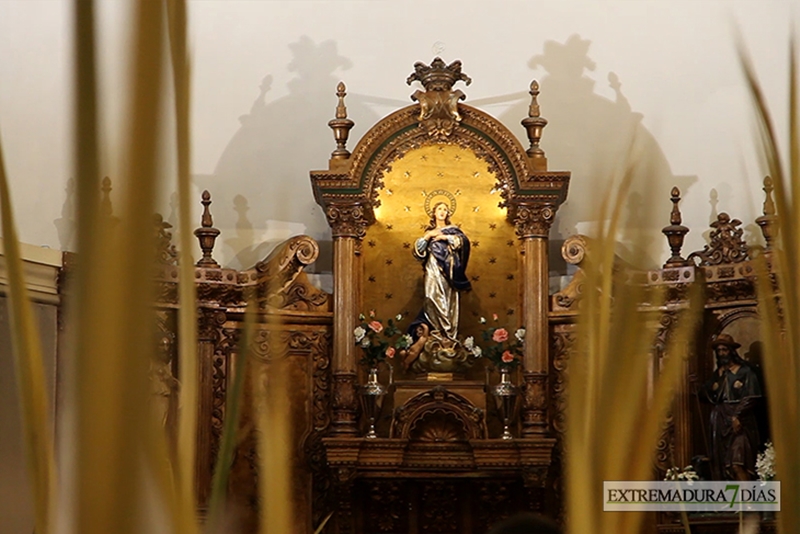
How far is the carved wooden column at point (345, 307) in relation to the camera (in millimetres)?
8852

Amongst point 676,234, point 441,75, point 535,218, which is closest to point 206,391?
point 535,218

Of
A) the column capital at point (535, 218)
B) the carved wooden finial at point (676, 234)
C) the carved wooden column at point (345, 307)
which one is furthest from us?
the column capital at point (535, 218)

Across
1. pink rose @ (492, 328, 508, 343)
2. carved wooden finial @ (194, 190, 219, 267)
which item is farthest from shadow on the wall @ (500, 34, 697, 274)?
carved wooden finial @ (194, 190, 219, 267)

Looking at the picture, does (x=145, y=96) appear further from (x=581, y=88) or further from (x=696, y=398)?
(x=581, y=88)

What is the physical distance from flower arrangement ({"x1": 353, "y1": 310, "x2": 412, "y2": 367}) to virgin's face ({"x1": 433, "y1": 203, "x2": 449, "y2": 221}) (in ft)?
3.00

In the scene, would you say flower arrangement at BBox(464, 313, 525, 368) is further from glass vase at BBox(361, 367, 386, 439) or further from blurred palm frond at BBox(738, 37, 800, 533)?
blurred palm frond at BBox(738, 37, 800, 533)

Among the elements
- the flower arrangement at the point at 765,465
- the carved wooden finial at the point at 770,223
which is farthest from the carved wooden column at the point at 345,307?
the carved wooden finial at the point at 770,223

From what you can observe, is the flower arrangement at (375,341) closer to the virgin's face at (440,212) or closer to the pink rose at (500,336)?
the pink rose at (500,336)

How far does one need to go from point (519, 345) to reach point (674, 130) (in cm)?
241

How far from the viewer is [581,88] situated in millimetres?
10000

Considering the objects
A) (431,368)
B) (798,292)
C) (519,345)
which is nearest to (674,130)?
(519,345)

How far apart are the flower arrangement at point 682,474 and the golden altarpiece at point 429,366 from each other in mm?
260

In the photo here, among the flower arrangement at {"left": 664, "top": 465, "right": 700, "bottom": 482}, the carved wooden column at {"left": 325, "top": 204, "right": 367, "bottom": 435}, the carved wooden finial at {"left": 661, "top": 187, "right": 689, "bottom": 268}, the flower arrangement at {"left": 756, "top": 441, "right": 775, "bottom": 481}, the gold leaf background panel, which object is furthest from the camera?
the gold leaf background panel

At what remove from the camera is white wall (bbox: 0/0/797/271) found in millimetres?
9820
